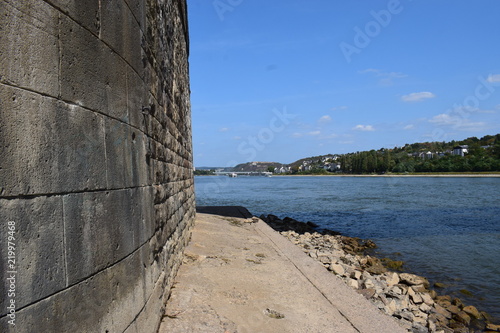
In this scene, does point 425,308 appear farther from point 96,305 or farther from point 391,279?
point 96,305

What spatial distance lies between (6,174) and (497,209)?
118 feet

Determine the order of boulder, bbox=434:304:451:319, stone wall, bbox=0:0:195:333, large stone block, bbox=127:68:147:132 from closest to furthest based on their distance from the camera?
stone wall, bbox=0:0:195:333 → large stone block, bbox=127:68:147:132 → boulder, bbox=434:304:451:319

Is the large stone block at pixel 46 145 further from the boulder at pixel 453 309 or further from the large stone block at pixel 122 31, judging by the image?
the boulder at pixel 453 309

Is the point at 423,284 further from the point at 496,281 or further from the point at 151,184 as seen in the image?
the point at 151,184

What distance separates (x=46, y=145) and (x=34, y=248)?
0.59m

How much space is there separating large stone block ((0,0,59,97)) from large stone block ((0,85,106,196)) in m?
0.08

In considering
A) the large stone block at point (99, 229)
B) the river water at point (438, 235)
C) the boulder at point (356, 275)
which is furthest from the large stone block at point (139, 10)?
the river water at point (438, 235)

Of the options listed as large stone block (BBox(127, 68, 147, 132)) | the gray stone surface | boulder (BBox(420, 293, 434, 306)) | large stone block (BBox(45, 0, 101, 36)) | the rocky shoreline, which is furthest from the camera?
boulder (BBox(420, 293, 434, 306))

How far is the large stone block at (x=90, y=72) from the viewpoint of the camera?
8.49 feet

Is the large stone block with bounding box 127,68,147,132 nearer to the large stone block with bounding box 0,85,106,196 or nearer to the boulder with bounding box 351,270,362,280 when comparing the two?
the large stone block with bounding box 0,85,106,196

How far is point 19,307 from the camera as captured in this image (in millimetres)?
2084

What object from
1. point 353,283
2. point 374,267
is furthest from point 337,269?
point 374,267

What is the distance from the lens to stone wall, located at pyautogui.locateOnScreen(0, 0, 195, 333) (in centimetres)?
212

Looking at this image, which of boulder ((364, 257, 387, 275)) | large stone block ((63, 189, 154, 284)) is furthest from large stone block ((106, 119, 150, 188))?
boulder ((364, 257, 387, 275))
